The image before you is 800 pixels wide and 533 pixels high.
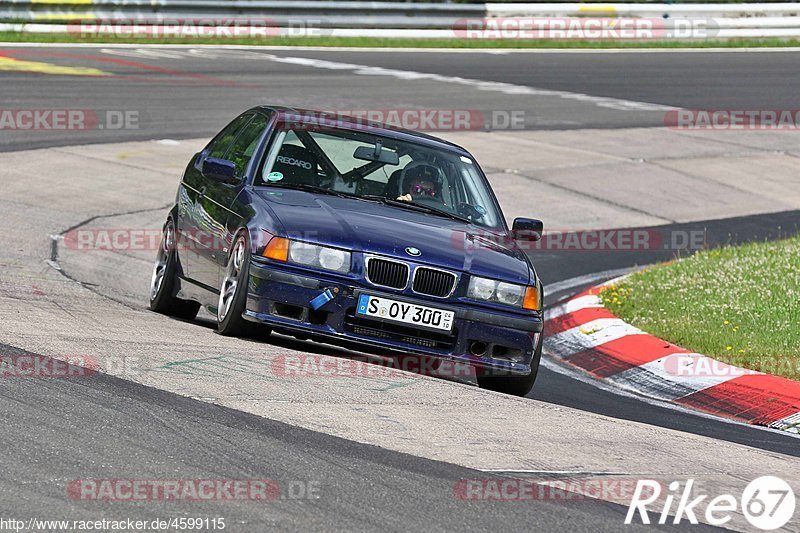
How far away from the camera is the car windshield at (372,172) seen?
8805 mm

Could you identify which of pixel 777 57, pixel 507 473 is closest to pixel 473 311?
pixel 507 473

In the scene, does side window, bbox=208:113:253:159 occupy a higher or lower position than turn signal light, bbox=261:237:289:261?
higher

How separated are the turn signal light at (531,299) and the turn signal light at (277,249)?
1.36 meters

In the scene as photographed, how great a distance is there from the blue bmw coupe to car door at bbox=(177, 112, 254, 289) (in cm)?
2

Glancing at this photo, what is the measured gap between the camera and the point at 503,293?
26.2 ft

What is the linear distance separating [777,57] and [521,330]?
26.9 metres

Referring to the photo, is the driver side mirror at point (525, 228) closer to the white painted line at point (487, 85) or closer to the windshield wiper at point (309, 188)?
the windshield wiper at point (309, 188)

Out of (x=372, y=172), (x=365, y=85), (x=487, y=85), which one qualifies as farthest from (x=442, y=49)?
(x=372, y=172)

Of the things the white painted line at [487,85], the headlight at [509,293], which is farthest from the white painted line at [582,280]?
the white painted line at [487,85]

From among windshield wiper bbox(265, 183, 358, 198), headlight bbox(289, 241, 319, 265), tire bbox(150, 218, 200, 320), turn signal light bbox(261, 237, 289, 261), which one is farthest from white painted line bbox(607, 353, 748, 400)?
tire bbox(150, 218, 200, 320)

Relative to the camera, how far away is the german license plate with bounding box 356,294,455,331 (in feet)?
25.4

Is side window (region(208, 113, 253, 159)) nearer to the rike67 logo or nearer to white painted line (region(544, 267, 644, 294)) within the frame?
white painted line (region(544, 267, 644, 294))

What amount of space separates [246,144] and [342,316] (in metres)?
2.01

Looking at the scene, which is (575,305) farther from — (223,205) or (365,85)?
(365,85)
